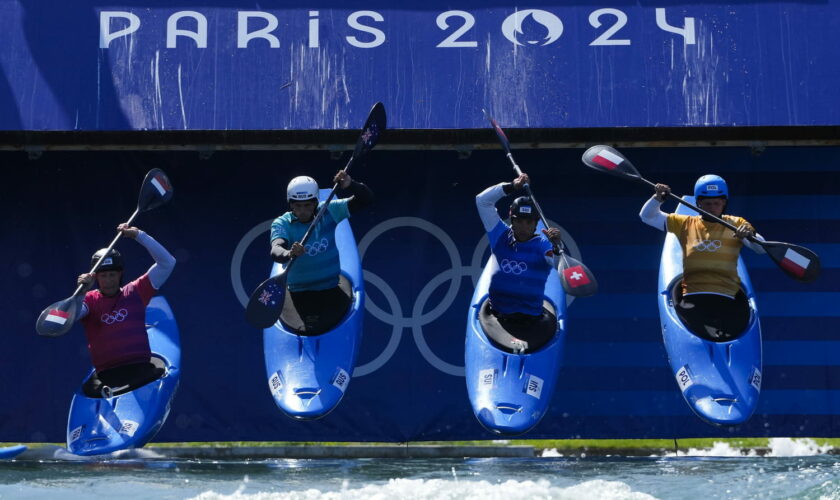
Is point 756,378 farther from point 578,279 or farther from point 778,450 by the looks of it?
point 778,450

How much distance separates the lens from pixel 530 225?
33.3 feet

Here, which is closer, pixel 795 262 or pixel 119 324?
pixel 795 262

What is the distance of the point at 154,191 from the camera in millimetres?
10648

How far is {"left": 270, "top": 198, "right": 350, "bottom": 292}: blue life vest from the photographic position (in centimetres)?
1027

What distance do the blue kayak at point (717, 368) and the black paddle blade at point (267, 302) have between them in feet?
8.81

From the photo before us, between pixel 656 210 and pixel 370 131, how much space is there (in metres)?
2.09

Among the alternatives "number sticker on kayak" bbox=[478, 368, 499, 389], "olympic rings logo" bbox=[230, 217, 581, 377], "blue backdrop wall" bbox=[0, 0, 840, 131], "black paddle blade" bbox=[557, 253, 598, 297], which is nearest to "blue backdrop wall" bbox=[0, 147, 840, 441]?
"olympic rings logo" bbox=[230, 217, 581, 377]

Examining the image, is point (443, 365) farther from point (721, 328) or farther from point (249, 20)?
point (249, 20)

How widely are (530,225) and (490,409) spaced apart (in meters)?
1.32

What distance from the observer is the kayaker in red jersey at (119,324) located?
33.5ft

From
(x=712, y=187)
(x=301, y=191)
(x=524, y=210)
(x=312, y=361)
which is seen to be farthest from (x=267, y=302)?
(x=712, y=187)

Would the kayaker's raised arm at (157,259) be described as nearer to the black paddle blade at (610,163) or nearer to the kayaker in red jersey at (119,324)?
the kayaker in red jersey at (119,324)

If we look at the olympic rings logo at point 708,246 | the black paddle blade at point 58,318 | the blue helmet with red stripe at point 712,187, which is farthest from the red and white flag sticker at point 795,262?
the black paddle blade at point 58,318

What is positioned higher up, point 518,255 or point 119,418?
point 518,255
